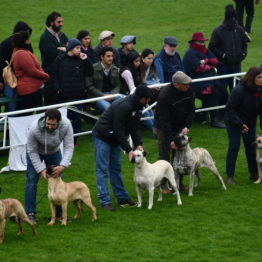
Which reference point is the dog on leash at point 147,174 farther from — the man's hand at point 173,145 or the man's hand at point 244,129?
the man's hand at point 244,129

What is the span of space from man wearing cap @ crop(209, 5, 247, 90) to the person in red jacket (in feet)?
14.8

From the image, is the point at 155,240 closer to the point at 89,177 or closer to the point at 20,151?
the point at 89,177

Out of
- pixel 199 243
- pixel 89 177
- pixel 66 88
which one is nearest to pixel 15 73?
pixel 66 88

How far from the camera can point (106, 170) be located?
12312mm

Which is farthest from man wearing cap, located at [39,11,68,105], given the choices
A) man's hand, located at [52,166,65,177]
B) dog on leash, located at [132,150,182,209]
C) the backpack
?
man's hand, located at [52,166,65,177]

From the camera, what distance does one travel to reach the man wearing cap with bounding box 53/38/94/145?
15297mm

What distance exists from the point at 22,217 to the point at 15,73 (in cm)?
467

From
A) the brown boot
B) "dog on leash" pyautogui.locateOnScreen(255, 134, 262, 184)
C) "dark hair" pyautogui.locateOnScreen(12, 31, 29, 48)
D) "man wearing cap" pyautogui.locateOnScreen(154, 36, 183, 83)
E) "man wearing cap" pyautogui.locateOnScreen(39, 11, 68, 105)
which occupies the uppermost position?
"dark hair" pyautogui.locateOnScreen(12, 31, 29, 48)

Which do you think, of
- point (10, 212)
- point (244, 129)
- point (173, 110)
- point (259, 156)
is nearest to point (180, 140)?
point (173, 110)

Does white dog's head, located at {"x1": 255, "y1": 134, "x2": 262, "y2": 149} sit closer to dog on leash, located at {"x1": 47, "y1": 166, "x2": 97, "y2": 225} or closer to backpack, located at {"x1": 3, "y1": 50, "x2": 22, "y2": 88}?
dog on leash, located at {"x1": 47, "y1": 166, "x2": 97, "y2": 225}

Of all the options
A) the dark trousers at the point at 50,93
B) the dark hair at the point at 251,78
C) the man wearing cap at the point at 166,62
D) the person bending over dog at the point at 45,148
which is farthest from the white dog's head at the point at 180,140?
the man wearing cap at the point at 166,62

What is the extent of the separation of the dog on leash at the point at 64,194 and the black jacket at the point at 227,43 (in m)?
7.27

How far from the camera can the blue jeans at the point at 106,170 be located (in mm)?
12219

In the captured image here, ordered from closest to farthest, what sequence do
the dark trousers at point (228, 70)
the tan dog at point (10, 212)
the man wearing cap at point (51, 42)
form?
the tan dog at point (10, 212), the man wearing cap at point (51, 42), the dark trousers at point (228, 70)
